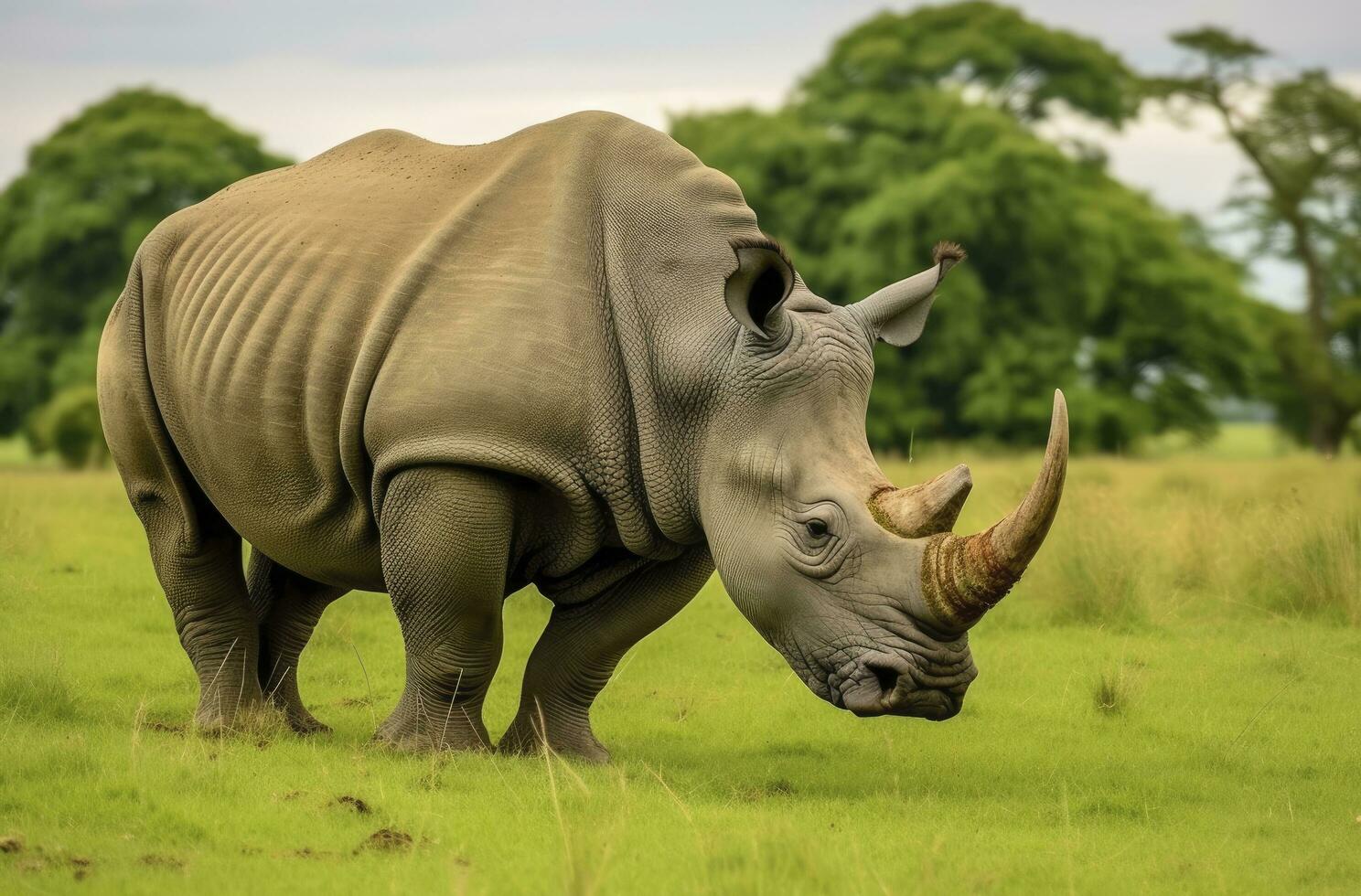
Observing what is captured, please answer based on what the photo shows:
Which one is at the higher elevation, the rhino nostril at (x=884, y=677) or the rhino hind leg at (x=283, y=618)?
the rhino nostril at (x=884, y=677)

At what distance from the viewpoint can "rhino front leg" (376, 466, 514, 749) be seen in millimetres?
6359

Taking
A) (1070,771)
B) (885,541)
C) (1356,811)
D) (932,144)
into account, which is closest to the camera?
(885,541)

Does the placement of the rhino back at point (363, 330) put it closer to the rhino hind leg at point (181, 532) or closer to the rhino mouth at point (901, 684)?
the rhino hind leg at point (181, 532)

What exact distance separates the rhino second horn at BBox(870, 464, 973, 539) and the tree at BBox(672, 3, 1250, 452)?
24.9 metres

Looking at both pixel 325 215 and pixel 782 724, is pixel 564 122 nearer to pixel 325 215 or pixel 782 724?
pixel 325 215

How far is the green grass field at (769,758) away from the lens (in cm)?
505

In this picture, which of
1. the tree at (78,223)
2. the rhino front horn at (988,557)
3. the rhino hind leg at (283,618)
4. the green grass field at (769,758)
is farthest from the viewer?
the tree at (78,223)

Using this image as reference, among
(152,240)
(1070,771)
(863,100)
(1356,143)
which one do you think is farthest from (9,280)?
(1070,771)

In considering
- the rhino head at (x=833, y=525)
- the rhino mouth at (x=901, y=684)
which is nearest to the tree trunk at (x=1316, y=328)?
the rhino head at (x=833, y=525)

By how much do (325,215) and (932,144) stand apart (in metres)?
28.2

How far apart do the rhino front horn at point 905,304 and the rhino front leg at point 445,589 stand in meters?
1.51

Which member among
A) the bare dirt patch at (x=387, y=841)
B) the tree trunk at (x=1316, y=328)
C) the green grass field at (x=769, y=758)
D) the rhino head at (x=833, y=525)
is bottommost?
the tree trunk at (x=1316, y=328)

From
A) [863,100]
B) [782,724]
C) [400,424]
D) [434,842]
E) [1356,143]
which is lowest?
[1356,143]

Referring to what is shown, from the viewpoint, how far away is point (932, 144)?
3422 centimetres
